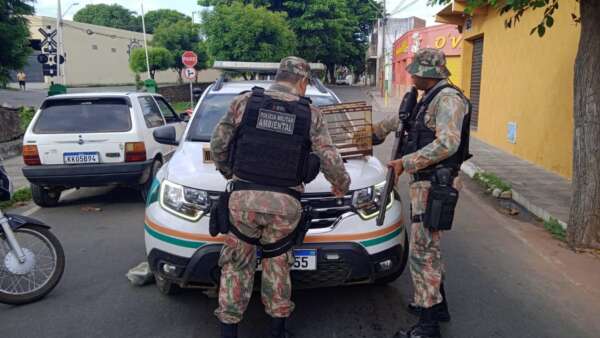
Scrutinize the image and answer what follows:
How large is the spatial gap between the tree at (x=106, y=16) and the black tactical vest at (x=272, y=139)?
3182 inches

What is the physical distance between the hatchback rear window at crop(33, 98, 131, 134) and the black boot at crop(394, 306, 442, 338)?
15.6ft

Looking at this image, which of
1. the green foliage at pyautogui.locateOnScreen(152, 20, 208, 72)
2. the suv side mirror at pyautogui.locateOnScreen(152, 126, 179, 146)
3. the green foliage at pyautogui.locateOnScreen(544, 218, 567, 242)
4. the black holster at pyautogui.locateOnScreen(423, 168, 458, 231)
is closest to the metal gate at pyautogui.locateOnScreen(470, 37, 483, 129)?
the green foliage at pyautogui.locateOnScreen(544, 218, 567, 242)

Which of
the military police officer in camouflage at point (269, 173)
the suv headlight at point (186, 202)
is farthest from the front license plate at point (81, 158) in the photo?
the military police officer in camouflage at point (269, 173)

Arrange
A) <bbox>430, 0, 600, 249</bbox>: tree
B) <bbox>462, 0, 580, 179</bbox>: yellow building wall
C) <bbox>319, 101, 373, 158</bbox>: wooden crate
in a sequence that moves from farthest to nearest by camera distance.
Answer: <bbox>462, 0, 580, 179</bbox>: yellow building wall, <bbox>430, 0, 600, 249</bbox>: tree, <bbox>319, 101, 373, 158</bbox>: wooden crate

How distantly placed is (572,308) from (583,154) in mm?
1820

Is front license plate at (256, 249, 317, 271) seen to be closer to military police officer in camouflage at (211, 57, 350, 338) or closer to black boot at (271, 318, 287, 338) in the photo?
military police officer in camouflage at (211, 57, 350, 338)

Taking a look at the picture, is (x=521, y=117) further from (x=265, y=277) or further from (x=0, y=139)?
(x=0, y=139)

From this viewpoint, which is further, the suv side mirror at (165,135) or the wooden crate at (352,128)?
the suv side mirror at (165,135)

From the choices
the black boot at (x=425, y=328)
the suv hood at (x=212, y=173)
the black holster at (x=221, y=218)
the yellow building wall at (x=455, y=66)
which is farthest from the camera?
the yellow building wall at (x=455, y=66)

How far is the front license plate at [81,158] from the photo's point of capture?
6.32m

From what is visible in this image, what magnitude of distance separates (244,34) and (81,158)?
777 inches

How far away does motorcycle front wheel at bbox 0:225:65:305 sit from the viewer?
377 centimetres

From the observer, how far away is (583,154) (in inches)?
194

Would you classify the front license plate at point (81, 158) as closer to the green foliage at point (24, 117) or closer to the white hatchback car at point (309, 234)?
the white hatchback car at point (309, 234)
